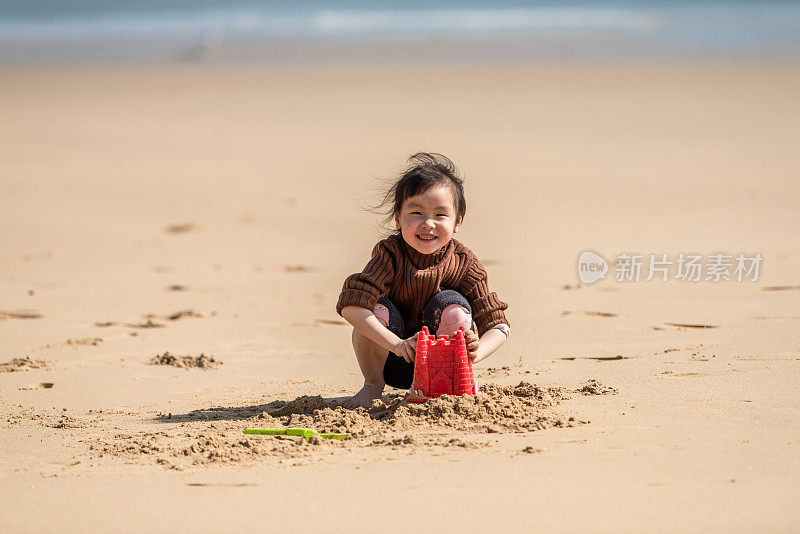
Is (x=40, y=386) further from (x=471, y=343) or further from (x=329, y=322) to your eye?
(x=471, y=343)

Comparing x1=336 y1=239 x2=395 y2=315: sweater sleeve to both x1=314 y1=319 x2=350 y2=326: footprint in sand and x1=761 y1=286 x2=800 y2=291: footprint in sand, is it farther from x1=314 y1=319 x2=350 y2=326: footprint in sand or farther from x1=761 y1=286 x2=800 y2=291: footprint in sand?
x1=761 y1=286 x2=800 y2=291: footprint in sand

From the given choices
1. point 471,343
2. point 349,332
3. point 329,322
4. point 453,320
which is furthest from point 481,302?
point 329,322

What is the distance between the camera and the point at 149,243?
7.11 meters

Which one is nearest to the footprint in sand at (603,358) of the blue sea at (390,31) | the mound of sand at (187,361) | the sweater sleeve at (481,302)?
the sweater sleeve at (481,302)

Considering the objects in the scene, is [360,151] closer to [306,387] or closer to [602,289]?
[602,289]

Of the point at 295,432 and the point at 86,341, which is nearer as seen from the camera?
the point at 295,432

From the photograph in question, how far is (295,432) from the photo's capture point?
3.17 meters

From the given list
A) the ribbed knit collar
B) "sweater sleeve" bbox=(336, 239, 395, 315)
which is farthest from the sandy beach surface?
the ribbed knit collar

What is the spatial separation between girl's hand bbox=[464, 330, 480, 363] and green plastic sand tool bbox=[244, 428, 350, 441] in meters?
0.50

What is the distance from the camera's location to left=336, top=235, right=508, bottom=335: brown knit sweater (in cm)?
343
